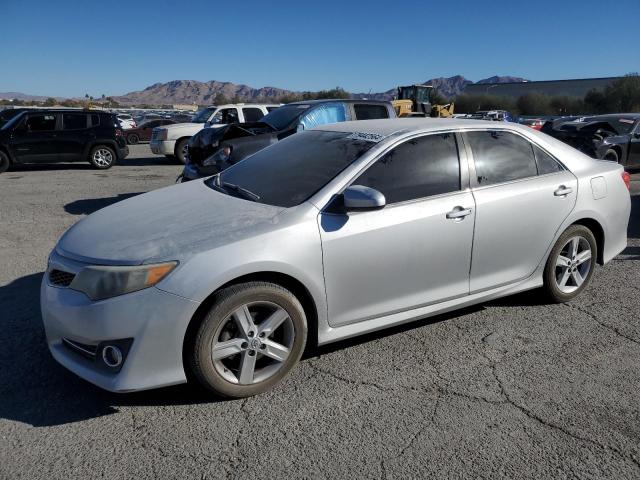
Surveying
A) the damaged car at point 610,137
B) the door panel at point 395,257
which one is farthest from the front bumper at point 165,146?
the door panel at point 395,257

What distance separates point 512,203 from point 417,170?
0.82 meters

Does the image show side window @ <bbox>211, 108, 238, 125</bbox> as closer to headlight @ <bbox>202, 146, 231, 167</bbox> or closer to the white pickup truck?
the white pickup truck

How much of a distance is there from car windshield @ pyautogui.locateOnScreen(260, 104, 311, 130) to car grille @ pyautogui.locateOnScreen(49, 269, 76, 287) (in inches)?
255

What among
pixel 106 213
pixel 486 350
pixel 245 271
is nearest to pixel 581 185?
pixel 486 350

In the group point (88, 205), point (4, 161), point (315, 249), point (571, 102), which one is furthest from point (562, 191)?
point (571, 102)

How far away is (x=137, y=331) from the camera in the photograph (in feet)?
9.18

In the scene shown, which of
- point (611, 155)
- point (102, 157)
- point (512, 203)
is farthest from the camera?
point (102, 157)

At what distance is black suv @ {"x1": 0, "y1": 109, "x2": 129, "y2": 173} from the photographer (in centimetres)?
1402

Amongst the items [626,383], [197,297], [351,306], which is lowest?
[626,383]

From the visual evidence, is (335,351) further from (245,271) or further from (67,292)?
(67,292)

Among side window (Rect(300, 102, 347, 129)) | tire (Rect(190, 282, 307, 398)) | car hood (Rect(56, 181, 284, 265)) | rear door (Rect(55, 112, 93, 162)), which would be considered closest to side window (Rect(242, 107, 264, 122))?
rear door (Rect(55, 112, 93, 162))

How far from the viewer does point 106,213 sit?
149 inches

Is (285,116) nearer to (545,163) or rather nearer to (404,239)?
(545,163)

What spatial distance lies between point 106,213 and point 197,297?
136cm
